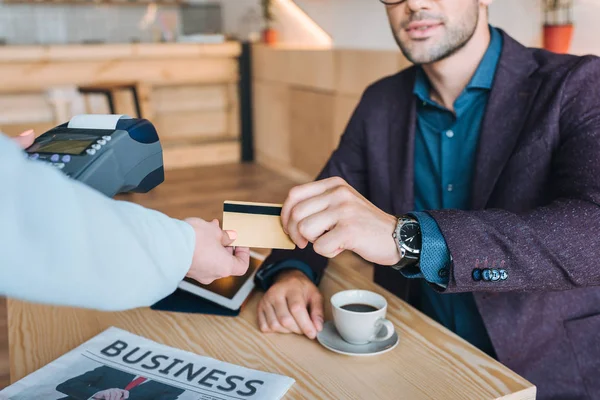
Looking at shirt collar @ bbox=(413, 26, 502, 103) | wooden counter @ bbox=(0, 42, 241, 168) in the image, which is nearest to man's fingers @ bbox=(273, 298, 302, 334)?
shirt collar @ bbox=(413, 26, 502, 103)

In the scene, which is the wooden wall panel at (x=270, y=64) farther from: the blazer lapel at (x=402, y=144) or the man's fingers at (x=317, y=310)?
the man's fingers at (x=317, y=310)

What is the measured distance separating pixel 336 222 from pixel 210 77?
179 inches

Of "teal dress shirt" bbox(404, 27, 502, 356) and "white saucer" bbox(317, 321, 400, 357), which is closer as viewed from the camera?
"white saucer" bbox(317, 321, 400, 357)

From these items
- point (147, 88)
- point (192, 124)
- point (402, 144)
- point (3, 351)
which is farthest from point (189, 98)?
point (402, 144)

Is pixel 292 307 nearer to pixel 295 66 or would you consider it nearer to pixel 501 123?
pixel 501 123

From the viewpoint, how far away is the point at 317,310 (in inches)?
39.6

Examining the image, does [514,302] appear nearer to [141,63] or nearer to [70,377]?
[70,377]

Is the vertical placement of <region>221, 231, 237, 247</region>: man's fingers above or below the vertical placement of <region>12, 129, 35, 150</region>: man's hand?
below

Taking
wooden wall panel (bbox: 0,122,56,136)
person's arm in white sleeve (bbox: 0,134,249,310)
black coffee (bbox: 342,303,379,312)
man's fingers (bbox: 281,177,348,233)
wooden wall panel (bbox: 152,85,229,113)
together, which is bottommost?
wooden wall panel (bbox: 0,122,56,136)

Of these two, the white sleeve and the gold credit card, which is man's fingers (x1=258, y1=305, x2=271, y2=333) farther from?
the white sleeve

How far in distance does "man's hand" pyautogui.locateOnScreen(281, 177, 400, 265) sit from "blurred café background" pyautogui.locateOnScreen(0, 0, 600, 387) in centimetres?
256

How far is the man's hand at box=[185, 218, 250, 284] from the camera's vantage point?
27.0 inches

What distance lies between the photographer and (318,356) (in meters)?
0.89

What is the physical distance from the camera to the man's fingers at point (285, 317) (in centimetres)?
96
